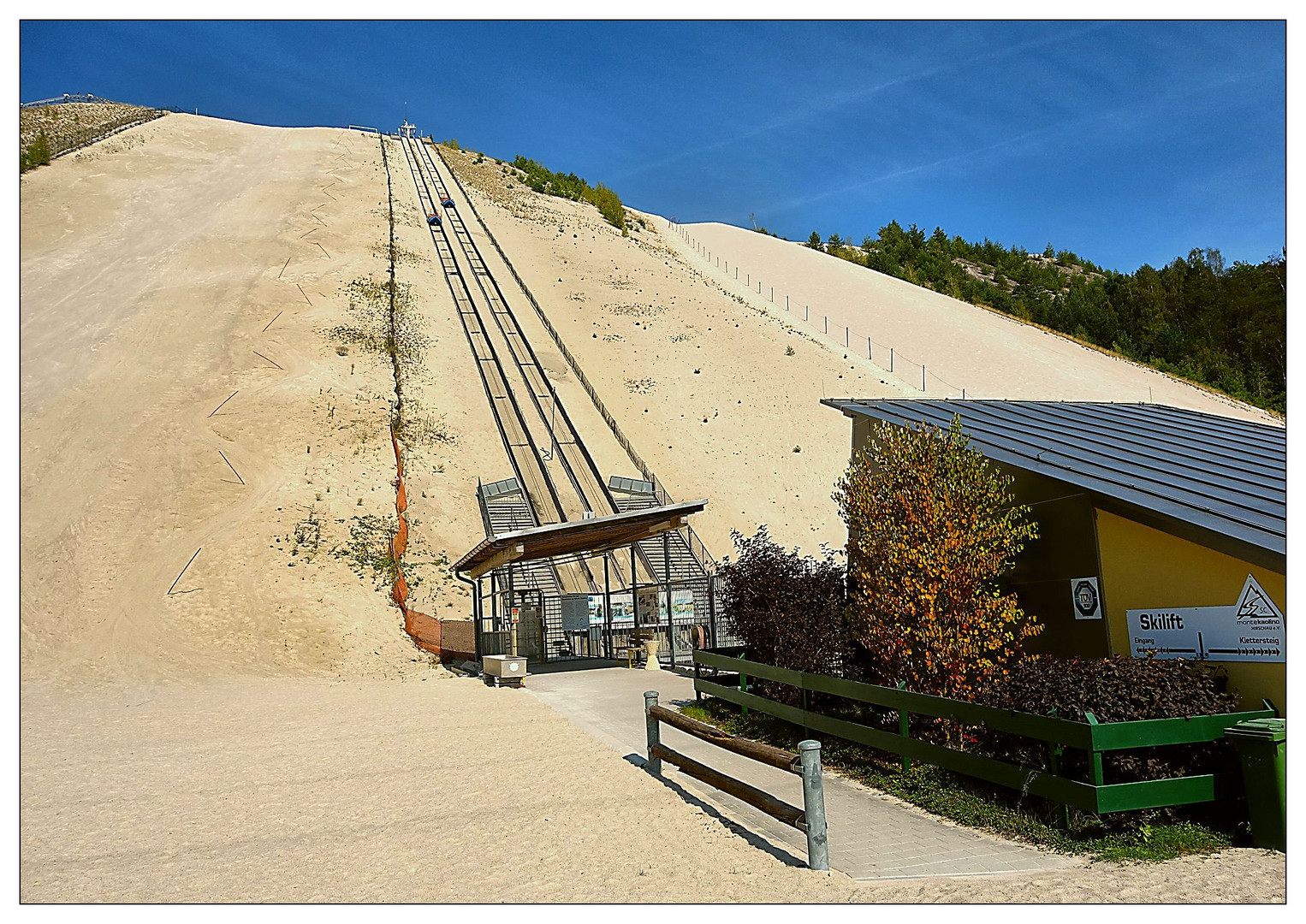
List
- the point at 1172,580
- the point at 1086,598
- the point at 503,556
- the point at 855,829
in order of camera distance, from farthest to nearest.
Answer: the point at 503,556, the point at 1086,598, the point at 1172,580, the point at 855,829

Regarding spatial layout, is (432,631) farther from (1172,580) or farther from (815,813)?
(1172,580)

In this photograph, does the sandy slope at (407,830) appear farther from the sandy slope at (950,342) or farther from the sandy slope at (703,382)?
the sandy slope at (950,342)

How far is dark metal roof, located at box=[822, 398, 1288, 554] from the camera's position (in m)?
7.95

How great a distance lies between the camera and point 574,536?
735 inches

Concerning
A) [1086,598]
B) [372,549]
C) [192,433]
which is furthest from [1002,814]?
[192,433]

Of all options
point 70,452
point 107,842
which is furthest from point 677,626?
point 70,452

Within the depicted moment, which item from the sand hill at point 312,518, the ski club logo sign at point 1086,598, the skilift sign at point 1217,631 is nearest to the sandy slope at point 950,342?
the sand hill at point 312,518

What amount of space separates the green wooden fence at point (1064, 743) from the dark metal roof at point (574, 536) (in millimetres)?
8347

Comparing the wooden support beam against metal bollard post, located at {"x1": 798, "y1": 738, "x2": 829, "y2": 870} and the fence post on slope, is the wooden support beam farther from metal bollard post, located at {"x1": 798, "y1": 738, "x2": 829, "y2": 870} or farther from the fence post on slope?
metal bollard post, located at {"x1": 798, "y1": 738, "x2": 829, "y2": 870}

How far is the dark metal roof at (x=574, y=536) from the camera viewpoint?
16922 mm

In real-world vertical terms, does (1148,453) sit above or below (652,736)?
above

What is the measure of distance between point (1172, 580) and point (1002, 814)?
8.91 ft

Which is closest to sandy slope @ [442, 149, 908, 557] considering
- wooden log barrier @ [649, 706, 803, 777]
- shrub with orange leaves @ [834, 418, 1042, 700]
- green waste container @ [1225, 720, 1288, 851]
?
shrub with orange leaves @ [834, 418, 1042, 700]

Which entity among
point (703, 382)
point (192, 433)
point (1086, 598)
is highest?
point (703, 382)
